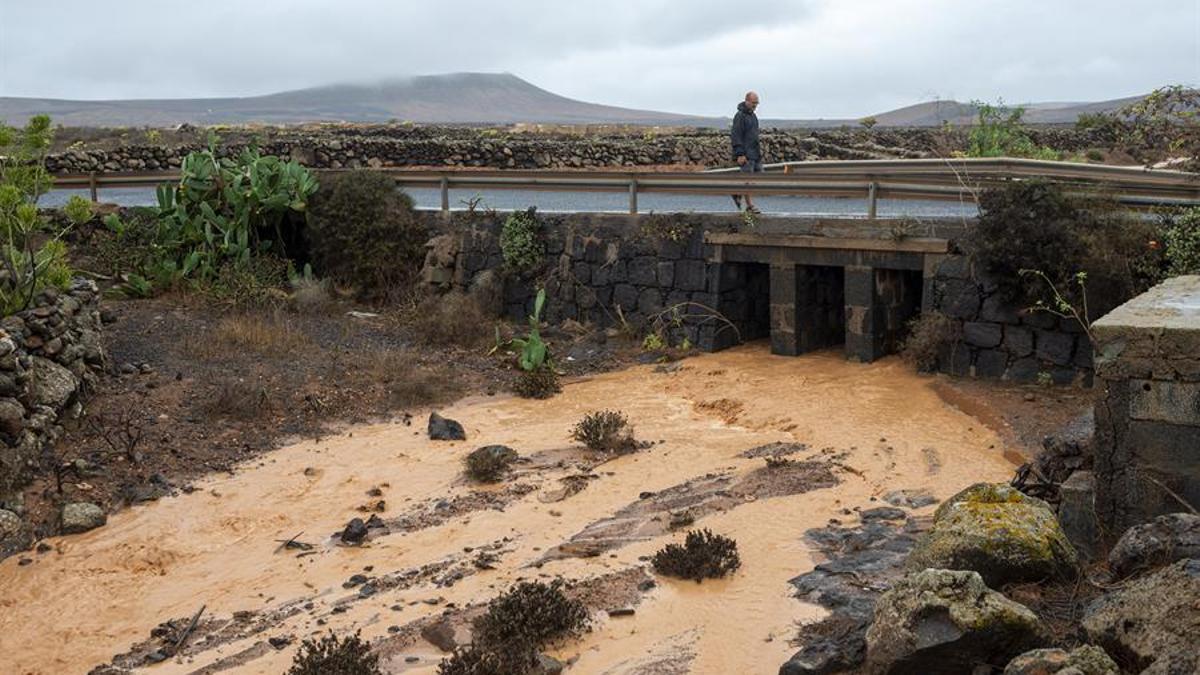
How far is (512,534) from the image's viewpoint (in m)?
9.89

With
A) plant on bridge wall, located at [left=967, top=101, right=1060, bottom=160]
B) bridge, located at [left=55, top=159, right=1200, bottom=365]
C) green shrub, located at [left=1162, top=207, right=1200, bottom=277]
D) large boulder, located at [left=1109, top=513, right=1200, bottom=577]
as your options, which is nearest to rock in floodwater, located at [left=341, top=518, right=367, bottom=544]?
large boulder, located at [left=1109, top=513, right=1200, bottom=577]

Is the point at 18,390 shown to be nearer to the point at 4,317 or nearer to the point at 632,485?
the point at 4,317

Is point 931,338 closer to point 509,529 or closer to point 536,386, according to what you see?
point 536,386

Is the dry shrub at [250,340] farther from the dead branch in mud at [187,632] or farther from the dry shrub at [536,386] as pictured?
the dead branch in mud at [187,632]

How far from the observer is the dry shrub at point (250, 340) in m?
15.0

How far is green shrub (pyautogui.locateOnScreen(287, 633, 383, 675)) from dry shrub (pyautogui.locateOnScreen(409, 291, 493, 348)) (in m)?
9.36

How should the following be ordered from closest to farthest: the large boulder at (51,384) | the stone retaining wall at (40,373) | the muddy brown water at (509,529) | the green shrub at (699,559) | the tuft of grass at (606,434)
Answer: the muddy brown water at (509,529) → the green shrub at (699,559) → the stone retaining wall at (40,373) → the large boulder at (51,384) → the tuft of grass at (606,434)

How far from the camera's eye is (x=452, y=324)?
54.8 feet

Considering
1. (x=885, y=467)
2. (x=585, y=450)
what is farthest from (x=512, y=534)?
(x=885, y=467)

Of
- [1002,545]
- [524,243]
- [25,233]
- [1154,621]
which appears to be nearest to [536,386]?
[524,243]

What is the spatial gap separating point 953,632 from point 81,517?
7.70 metres

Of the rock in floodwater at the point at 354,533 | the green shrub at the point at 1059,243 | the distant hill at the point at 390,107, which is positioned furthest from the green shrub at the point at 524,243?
the distant hill at the point at 390,107

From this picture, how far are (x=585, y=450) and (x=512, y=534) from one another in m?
2.38

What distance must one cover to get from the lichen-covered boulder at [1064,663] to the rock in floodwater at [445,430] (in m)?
8.00
